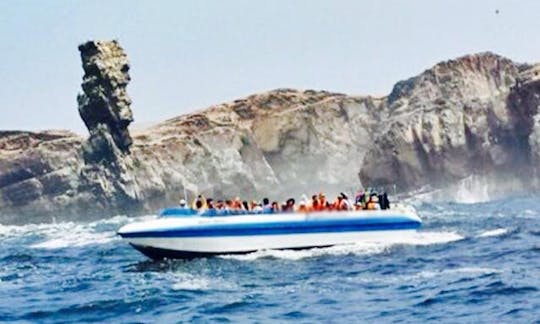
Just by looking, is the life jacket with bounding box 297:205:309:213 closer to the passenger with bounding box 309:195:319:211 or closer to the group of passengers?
the group of passengers

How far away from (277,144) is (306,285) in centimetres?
12631

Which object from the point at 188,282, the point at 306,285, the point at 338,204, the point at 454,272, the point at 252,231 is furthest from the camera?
the point at 338,204

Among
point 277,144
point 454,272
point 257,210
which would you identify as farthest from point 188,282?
point 277,144

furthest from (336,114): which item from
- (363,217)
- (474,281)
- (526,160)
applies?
(474,281)

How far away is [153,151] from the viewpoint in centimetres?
13362

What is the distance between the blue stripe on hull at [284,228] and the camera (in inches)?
1259

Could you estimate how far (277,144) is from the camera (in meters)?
151

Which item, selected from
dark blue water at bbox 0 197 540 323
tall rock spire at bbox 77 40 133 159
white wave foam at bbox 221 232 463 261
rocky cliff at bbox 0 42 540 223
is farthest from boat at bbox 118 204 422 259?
rocky cliff at bbox 0 42 540 223

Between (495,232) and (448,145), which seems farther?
(448,145)

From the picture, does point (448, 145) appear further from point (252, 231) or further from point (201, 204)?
point (252, 231)

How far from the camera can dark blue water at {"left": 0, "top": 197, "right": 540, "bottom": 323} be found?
20.0 m

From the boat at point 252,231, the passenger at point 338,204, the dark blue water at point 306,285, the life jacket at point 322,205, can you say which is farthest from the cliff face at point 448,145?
the boat at point 252,231

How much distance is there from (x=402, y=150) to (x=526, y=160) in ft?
54.1

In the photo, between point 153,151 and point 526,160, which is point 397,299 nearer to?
point 526,160
